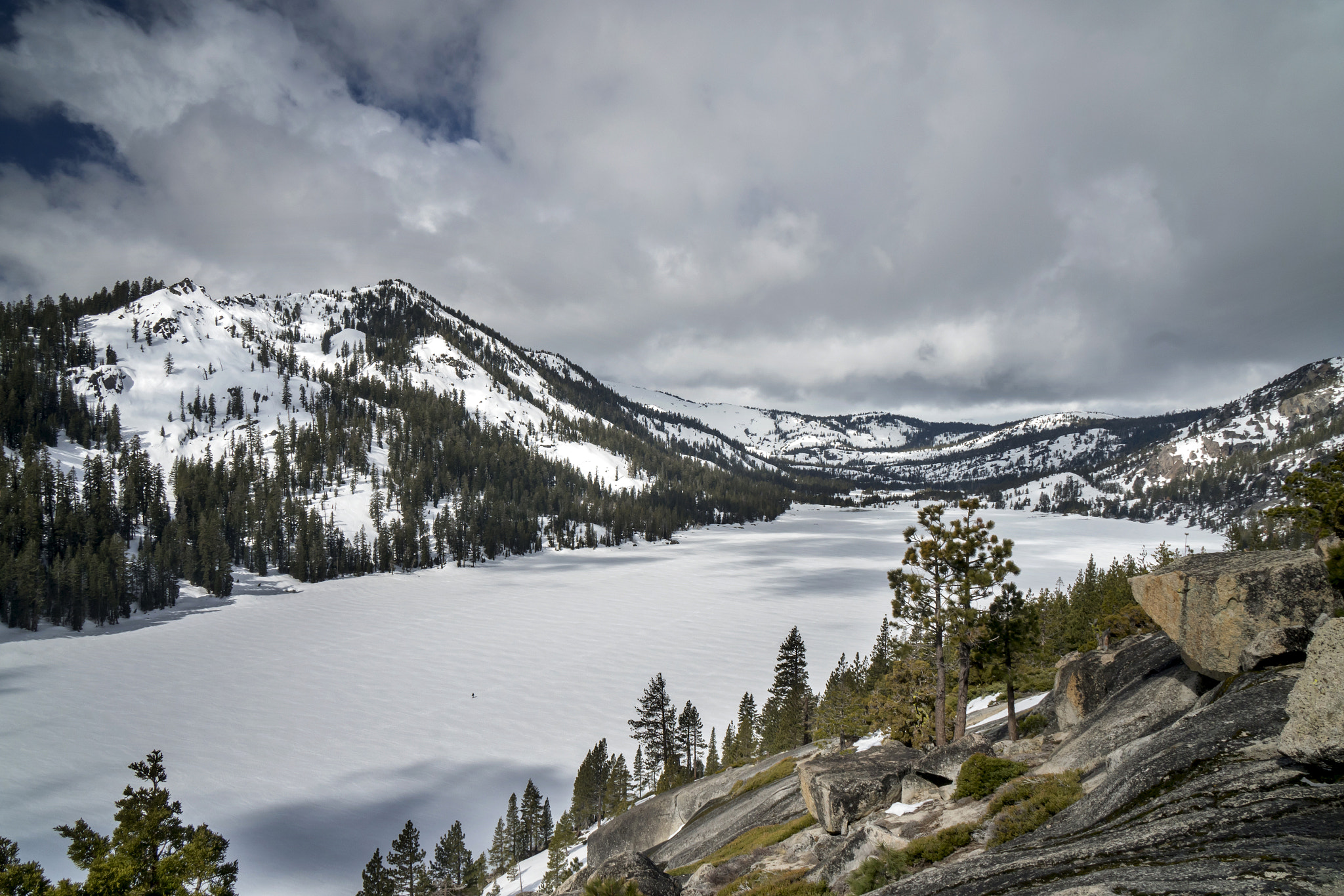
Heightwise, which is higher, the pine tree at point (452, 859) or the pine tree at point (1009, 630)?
the pine tree at point (1009, 630)

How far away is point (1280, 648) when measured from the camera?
1303 centimetres

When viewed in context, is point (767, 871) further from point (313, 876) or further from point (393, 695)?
point (393, 695)

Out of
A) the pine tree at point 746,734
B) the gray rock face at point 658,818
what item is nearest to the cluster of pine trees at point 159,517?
the gray rock face at point 658,818

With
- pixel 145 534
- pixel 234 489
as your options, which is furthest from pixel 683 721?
pixel 234 489

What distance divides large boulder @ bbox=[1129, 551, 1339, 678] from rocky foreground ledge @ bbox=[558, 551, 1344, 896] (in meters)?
0.04

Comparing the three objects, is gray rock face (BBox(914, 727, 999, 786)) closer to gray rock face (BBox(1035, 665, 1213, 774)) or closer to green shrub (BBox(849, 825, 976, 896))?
gray rock face (BBox(1035, 665, 1213, 774))

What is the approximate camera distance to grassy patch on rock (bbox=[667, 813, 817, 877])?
76.8 feet

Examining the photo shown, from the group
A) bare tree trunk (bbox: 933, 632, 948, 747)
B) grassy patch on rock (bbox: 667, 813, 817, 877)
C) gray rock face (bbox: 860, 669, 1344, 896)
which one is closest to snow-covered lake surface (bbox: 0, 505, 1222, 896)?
grassy patch on rock (bbox: 667, 813, 817, 877)

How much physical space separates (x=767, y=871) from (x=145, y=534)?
177 m

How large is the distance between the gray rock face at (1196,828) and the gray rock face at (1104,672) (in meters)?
8.61

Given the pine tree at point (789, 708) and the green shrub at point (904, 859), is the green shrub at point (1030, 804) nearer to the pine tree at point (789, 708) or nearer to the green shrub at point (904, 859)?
the green shrub at point (904, 859)

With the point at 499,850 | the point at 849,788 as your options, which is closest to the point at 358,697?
the point at 499,850

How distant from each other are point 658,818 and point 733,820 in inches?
489

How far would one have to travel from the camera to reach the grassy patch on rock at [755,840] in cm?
2342
